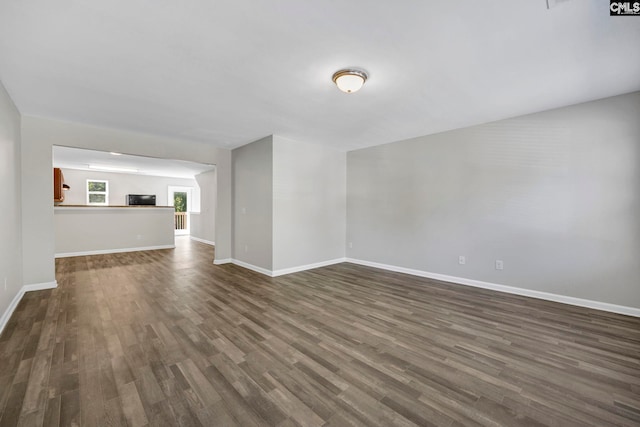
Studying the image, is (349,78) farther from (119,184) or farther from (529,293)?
(119,184)

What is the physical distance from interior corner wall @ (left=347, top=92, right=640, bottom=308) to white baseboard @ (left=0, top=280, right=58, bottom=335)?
5052mm

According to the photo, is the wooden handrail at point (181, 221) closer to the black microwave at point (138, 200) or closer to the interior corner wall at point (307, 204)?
the black microwave at point (138, 200)

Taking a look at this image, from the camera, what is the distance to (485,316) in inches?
109

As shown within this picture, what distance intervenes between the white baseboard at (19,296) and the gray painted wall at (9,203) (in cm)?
5

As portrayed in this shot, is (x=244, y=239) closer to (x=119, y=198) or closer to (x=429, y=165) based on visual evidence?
(x=429, y=165)

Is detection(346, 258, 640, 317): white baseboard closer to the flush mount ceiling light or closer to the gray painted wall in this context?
the flush mount ceiling light

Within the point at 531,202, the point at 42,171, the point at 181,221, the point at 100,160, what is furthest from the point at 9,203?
the point at 181,221

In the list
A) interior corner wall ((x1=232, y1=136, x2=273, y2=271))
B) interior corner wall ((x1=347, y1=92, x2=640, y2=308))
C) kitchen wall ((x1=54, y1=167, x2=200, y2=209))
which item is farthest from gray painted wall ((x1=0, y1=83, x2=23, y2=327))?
kitchen wall ((x1=54, y1=167, x2=200, y2=209))

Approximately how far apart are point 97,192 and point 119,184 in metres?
0.68

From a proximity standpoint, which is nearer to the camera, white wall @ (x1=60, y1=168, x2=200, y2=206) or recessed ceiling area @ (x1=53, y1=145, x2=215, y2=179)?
recessed ceiling area @ (x1=53, y1=145, x2=215, y2=179)

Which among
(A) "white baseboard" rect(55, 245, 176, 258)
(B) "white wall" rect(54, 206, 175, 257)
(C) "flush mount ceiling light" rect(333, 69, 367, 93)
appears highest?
(C) "flush mount ceiling light" rect(333, 69, 367, 93)

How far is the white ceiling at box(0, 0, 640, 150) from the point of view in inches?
65.2

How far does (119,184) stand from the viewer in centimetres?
898

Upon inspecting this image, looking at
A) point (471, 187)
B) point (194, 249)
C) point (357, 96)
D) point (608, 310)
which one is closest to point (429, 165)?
point (471, 187)
